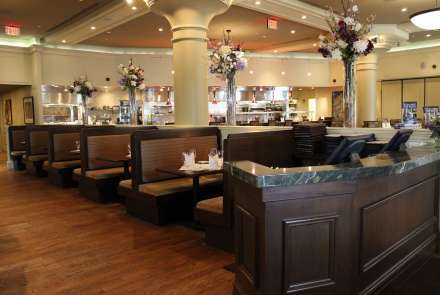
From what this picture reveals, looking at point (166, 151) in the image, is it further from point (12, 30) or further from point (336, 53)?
point (12, 30)

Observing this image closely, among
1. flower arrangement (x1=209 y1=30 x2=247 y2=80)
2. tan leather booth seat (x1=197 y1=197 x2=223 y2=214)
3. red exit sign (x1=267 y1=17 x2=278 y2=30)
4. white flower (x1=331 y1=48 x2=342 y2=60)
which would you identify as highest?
red exit sign (x1=267 y1=17 x2=278 y2=30)

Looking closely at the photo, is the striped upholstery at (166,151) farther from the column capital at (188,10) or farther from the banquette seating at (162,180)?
the column capital at (188,10)

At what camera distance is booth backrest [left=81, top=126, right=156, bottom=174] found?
267 inches

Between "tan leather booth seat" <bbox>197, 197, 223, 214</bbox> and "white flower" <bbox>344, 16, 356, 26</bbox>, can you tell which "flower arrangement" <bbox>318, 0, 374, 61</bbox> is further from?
"tan leather booth seat" <bbox>197, 197, 223, 214</bbox>

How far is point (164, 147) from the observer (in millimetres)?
5594

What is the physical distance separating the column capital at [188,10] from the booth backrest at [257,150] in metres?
2.33

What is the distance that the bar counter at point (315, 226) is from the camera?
237 centimetres

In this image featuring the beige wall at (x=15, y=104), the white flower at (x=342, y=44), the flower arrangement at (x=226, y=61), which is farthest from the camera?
the beige wall at (x=15, y=104)

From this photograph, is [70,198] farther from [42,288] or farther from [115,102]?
[115,102]

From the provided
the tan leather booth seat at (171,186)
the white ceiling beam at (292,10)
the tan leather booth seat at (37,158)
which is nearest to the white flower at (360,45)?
the tan leather booth seat at (171,186)

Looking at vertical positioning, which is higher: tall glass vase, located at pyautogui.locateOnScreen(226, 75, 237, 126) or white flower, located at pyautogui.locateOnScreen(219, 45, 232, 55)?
white flower, located at pyautogui.locateOnScreen(219, 45, 232, 55)

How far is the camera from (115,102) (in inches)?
557

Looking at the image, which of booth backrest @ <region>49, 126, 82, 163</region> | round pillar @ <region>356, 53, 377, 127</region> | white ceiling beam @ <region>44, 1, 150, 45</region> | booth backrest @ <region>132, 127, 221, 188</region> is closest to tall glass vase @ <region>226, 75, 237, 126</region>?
booth backrest @ <region>132, 127, 221, 188</region>

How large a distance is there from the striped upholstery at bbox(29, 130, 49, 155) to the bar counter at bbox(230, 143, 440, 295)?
8579mm
